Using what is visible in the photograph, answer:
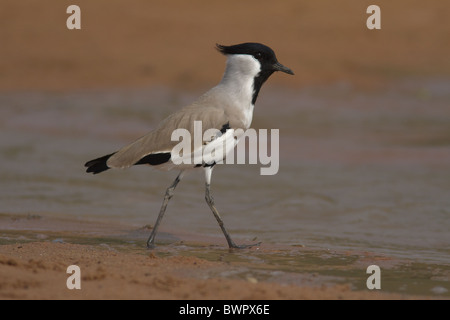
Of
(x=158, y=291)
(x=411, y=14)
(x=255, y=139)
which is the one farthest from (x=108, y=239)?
(x=411, y=14)

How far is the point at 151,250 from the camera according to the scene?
24.6 ft

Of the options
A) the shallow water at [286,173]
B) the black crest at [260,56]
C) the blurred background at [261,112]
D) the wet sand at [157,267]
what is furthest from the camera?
the blurred background at [261,112]

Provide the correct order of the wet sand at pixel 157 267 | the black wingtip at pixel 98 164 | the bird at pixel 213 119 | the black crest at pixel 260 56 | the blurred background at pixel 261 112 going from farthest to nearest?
the blurred background at pixel 261 112 → the black crest at pixel 260 56 → the black wingtip at pixel 98 164 → the bird at pixel 213 119 → the wet sand at pixel 157 267

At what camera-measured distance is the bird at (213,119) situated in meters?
7.39

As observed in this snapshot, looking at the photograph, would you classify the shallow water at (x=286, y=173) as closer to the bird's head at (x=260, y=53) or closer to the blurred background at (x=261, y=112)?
the blurred background at (x=261, y=112)

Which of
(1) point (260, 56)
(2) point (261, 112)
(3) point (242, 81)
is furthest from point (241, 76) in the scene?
(2) point (261, 112)

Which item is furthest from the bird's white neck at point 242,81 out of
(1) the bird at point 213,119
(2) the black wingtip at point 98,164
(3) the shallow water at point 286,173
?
(3) the shallow water at point 286,173

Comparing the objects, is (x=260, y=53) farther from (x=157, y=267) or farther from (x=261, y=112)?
(x=261, y=112)

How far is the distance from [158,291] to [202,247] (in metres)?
2.23

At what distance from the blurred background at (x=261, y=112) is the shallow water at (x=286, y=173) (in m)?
0.03

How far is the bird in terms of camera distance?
739 cm

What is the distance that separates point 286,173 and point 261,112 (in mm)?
4719
